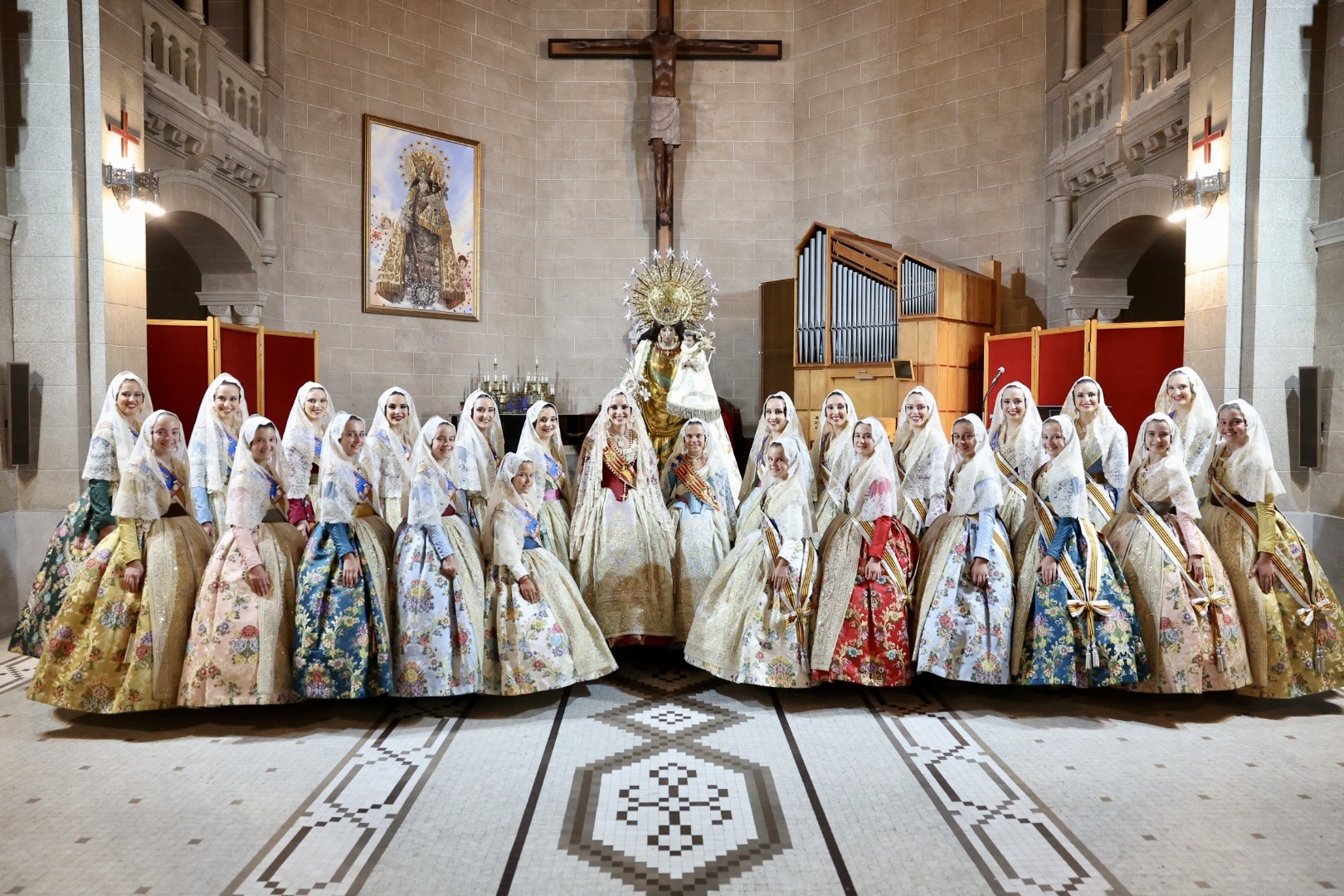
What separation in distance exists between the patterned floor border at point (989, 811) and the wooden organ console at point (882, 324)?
4.90 m

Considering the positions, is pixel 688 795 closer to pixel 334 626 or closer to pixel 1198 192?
pixel 334 626

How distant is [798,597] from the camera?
13.6ft

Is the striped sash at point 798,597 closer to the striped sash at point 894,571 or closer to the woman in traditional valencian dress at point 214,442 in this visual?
the striped sash at point 894,571

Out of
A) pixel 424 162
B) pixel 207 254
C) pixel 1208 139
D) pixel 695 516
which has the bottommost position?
pixel 695 516

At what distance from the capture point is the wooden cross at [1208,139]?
5.95 m

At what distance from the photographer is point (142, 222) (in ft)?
20.3

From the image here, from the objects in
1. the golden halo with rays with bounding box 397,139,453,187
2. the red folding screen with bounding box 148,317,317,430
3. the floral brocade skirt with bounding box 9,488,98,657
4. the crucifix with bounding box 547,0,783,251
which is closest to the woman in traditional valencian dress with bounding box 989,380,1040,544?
the floral brocade skirt with bounding box 9,488,98,657

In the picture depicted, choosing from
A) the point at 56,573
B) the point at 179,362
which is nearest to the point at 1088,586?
the point at 56,573

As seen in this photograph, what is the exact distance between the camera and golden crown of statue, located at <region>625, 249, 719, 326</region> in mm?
7621

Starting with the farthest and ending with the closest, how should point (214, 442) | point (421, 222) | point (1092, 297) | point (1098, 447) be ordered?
point (421, 222) → point (1092, 297) → point (1098, 447) → point (214, 442)

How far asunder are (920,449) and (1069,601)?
97cm

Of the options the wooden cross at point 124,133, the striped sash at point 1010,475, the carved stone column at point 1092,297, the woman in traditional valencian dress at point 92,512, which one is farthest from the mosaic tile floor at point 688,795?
the carved stone column at point 1092,297

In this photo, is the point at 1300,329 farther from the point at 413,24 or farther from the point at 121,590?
the point at 413,24

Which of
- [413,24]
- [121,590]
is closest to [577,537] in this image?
[121,590]
